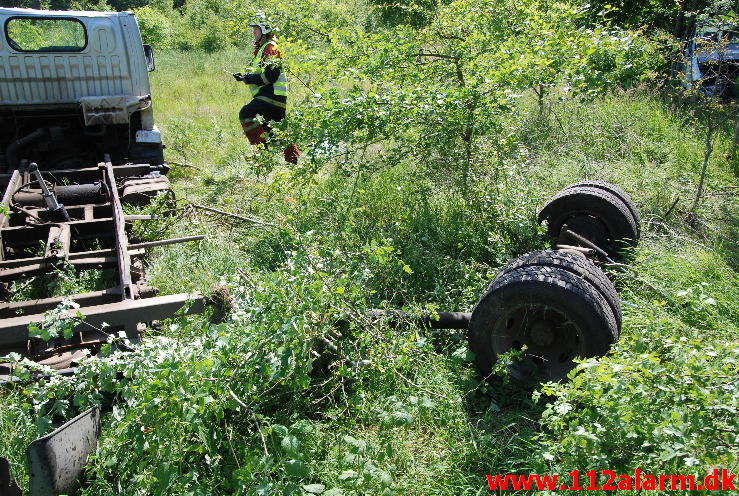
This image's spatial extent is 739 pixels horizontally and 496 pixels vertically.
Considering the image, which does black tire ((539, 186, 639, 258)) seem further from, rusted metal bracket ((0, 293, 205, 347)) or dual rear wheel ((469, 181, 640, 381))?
rusted metal bracket ((0, 293, 205, 347))

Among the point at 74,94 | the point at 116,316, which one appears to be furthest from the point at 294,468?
the point at 74,94

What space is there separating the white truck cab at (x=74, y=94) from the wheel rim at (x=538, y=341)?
17.2ft

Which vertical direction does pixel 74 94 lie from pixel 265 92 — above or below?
above

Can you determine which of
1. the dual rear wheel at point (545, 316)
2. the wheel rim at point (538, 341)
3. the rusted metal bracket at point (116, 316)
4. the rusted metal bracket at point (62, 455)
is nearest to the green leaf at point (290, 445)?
the rusted metal bracket at point (62, 455)

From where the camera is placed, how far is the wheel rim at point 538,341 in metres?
3.64

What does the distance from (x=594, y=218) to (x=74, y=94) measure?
6.02 meters

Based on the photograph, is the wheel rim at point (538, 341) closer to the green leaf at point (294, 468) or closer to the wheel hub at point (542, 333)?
the wheel hub at point (542, 333)

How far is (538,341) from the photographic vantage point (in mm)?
3707

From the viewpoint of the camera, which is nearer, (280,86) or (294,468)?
(294,468)

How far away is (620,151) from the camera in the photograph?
26.7ft

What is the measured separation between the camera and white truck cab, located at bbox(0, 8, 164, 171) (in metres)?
6.48

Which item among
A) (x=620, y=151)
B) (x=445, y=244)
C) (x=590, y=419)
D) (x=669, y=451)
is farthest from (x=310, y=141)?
(x=620, y=151)

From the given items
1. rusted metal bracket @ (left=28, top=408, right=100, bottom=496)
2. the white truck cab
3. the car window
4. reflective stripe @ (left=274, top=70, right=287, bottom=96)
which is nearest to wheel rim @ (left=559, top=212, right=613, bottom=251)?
rusted metal bracket @ (left=28, top=408, right=100, bottom=496)

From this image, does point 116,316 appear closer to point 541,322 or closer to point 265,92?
point 541,322
